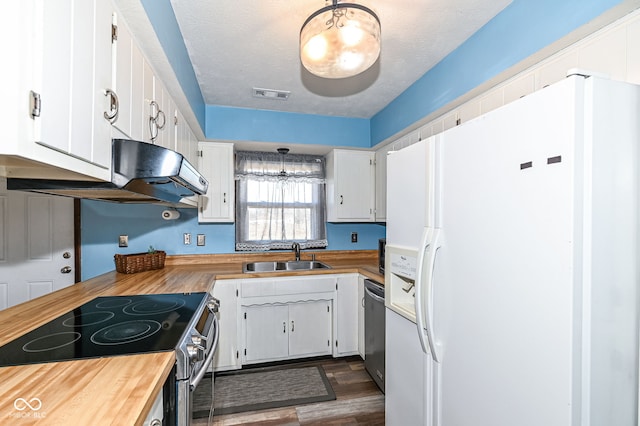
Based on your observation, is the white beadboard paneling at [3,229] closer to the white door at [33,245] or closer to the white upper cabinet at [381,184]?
the white door at [33,245]

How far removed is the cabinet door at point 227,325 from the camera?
2.48 metres

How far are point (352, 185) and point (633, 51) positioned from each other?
2.25 m

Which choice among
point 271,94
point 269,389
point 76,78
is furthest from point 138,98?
point 269,389

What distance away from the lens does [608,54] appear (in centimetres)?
112

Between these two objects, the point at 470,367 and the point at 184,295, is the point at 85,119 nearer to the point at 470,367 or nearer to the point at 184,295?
the point at 184,295

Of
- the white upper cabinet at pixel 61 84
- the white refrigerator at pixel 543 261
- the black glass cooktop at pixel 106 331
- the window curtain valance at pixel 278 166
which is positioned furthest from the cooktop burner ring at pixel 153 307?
the window curtain valance at pixel 278 166

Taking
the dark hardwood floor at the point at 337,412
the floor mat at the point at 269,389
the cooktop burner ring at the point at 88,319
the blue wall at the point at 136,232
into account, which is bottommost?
the dark hardwood floor at the point at 337,412

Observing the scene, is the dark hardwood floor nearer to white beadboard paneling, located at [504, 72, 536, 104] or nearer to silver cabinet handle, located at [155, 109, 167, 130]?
silver cabinet handle, located at [155, 109, 167, 130]

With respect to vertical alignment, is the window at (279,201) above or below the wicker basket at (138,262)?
above

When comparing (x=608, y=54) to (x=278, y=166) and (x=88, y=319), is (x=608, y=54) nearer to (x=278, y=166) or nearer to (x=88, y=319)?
(x=88, y=319)

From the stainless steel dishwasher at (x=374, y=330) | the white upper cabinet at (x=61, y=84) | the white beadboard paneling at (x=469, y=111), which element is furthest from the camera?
the stainless steel dishwasher at (x=374, y=330)

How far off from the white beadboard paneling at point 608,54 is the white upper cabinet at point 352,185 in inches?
80.5

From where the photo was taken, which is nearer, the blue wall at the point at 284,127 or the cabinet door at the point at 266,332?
the cabinet door at the point at 266,332

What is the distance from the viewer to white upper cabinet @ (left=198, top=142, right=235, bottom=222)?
9.21 feet
